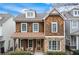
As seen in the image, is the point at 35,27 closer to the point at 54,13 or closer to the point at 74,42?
the point at 54,13

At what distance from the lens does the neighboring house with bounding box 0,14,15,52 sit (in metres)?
2.58

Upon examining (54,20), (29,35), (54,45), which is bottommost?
(54,45)

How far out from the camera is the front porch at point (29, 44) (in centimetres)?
259

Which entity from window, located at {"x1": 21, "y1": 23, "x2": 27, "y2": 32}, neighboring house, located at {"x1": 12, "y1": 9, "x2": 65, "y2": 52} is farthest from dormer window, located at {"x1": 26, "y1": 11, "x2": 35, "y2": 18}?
window, located at {"x1": 21, "y1": 23, "x2": 27, "y2": 32}

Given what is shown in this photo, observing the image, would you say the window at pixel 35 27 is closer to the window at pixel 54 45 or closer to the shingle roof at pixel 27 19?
the shingle roof at pixel 27 19

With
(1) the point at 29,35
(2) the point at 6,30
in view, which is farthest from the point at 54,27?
(2) the point at 6,30

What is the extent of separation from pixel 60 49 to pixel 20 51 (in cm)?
49

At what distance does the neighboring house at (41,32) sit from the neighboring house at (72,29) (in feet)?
0.20

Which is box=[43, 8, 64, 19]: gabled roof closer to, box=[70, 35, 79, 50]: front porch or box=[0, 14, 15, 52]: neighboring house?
box=[70, 35, 79, 50]: front porch

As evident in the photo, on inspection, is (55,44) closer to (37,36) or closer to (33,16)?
(37,36)

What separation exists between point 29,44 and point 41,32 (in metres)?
0.21

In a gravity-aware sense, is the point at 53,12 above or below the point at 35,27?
above

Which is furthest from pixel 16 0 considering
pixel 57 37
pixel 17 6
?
pixel 57 37

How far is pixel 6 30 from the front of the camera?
8.52 feet
